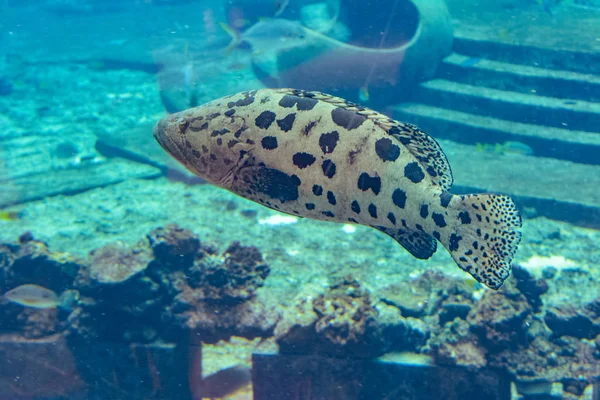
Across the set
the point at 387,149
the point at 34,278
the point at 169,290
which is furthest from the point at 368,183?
the point at 34,278

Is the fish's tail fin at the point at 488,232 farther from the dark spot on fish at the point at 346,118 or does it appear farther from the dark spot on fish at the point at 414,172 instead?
the dark spot on fish at the point at 346,118

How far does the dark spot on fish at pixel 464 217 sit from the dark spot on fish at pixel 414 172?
0.93ft

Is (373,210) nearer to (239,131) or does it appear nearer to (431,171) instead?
(431,171)

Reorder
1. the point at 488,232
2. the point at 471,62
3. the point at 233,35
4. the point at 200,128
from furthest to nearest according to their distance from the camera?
the point at 471,62 → the point at 233,35 → the point at 200,128 → the point at 488,232

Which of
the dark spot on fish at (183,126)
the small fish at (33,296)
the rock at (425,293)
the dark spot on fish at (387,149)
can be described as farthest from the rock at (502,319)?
the small fish at (33,296)

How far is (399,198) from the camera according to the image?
7.91 ft

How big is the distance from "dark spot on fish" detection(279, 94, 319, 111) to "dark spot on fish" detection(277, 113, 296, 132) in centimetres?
7

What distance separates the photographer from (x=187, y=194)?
985cm

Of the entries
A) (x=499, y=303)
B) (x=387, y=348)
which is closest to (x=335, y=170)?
(x=387, y=348)

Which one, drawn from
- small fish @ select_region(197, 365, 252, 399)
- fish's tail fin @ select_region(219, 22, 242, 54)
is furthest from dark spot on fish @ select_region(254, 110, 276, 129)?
fish's tail fin @ select_region(219, 22, 242, 54)

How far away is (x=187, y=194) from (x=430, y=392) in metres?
6.91

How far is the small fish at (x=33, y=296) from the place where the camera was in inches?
196

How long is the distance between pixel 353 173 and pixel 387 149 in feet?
0.76

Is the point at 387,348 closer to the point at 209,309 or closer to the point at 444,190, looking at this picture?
the point at 209,309
